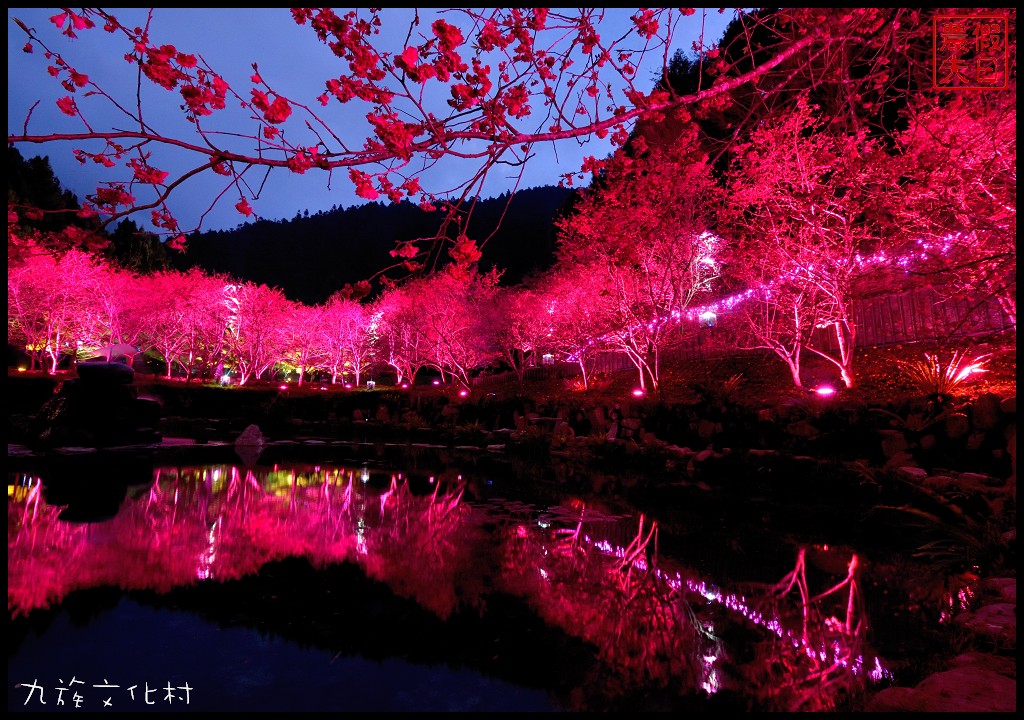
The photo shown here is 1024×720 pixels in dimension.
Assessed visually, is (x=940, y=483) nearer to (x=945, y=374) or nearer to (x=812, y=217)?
(x=945, y=374)

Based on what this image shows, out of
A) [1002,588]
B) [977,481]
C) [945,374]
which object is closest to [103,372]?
[1002,588]

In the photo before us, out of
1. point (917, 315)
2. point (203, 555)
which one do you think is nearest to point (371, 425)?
point (203, 555)

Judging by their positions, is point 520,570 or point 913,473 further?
point 913,473

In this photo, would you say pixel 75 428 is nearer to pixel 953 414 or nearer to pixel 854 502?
pixel 854 502

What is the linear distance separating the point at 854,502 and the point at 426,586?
6893 millimetres

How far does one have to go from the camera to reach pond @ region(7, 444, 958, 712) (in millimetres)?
2734

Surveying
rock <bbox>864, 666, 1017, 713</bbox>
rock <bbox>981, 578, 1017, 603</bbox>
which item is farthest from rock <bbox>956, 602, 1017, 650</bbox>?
rock <bbox>864, 666, 1017, 713</bbox>

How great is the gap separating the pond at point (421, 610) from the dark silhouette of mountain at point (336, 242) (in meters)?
55.0

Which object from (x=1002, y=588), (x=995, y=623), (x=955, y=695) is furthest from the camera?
(x=1002, y=588)

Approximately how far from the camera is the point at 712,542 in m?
5.71

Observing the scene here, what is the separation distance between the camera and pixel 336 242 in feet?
271

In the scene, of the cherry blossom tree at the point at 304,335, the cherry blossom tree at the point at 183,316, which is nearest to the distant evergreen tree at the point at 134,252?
the cherry blossom tree at the point at 183,316

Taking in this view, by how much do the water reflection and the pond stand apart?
0.02 meters

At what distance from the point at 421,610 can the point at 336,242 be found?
86.6 meters
